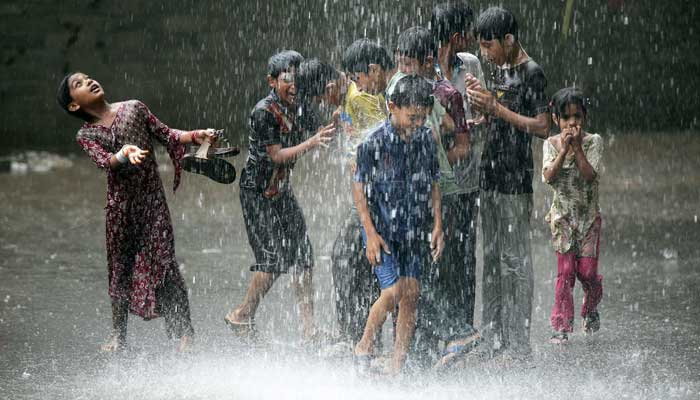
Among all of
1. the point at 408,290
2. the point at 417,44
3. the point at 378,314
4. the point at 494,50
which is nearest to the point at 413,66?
the point at 417,44

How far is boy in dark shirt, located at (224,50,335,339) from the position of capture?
515 cm

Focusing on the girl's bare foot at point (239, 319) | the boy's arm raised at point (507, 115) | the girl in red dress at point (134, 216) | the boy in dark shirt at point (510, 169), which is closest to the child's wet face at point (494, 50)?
the boy in dark shirt at point (510, 169)

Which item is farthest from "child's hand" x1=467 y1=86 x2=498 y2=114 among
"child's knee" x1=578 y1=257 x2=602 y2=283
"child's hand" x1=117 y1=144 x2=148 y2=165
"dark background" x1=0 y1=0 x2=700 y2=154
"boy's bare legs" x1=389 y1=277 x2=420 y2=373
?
"dark background" x1=0 y1=0 x2=700 y2=154

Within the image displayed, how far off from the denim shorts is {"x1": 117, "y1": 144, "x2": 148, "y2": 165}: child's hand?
3.79 ft

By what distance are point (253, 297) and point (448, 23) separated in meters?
1.65

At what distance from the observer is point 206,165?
5156 mm

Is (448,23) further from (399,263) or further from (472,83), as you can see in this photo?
(399,263)

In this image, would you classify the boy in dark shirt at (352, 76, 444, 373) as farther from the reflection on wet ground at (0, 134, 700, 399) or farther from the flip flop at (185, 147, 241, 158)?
the flip flop at (185, 147, 241, 158)

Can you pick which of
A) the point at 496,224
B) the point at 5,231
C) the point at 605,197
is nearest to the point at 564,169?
the point at 496,224

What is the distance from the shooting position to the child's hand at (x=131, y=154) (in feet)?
15.5

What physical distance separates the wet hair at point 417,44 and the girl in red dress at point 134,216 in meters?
1.08

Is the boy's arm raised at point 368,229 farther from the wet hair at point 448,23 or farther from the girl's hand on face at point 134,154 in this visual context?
the girl's hand on face at point 134,154

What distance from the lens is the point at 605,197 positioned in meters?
8.88

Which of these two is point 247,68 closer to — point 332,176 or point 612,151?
point 332,176
